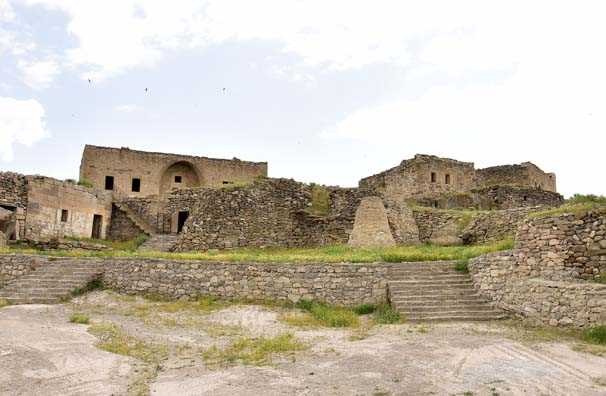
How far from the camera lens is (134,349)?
8.72m

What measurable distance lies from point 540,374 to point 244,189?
1612 centimetres

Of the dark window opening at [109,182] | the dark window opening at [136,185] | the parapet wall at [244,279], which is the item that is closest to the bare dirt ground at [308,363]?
the parapet wall at [244,279]

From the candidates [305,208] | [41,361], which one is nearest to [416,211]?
[305,208]

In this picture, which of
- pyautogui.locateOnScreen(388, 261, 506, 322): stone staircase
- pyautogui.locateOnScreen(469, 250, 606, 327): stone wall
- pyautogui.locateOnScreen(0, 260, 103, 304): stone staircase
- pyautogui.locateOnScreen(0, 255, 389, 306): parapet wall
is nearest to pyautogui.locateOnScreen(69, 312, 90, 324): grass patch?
pyautogui.locateOnScreen(0, 260, 103, 304): stone staircase

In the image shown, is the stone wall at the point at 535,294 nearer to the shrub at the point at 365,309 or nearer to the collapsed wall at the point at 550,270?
the collapsed wall at the point at 550,270

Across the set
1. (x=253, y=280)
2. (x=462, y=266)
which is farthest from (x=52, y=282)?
(x=462, y=266)

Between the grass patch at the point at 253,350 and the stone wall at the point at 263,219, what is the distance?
37.1ft

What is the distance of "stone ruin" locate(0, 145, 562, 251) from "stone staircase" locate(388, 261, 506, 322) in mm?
6055

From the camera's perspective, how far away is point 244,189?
71.1 feet

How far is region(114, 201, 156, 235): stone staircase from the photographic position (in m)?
25.9

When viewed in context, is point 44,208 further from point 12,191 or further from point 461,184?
point 461,184

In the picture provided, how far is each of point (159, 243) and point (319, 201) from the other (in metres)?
7.62

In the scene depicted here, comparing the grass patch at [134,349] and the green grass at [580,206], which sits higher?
the green grass at [580,206]

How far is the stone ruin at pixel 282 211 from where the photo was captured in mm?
20328
